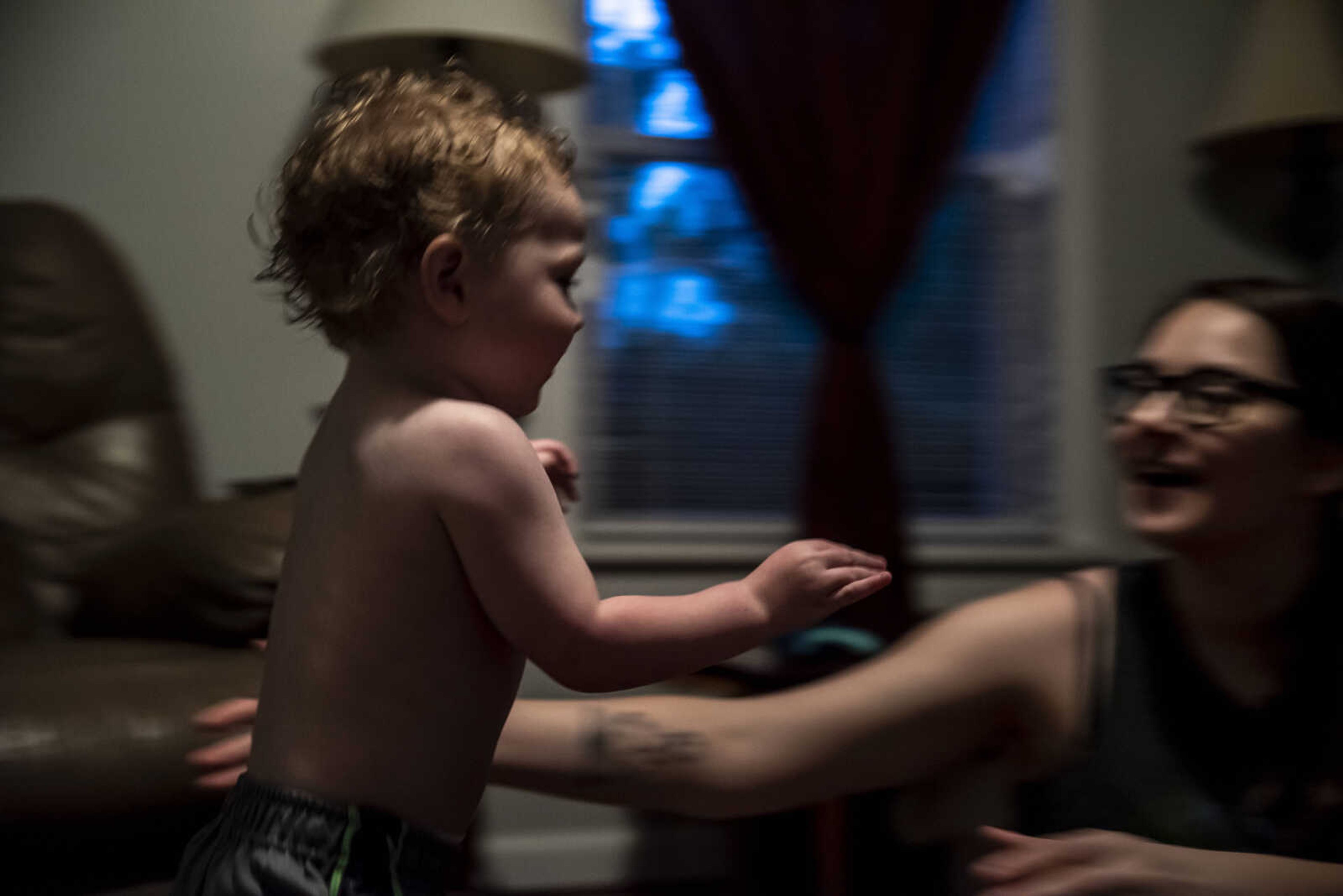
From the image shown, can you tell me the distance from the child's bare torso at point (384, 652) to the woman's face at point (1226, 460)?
2.63 feet

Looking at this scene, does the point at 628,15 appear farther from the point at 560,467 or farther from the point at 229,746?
the point at 229,746

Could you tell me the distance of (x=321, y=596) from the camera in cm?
76

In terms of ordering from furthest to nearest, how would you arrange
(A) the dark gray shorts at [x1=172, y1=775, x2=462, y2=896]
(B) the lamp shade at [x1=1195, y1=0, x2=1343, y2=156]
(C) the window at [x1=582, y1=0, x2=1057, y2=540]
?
(C) the window at [x1=582, y1=0, x2=1057, y2=540], (B) the lamp shade at [x1=1195, y1=0, x2=1343, y2=156], (A) the dark gray shorts at [x1=172, y1=775, x2=462, y2=896]

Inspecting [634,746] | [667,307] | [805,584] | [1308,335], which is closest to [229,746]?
[634,746]

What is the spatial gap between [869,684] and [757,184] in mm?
1602

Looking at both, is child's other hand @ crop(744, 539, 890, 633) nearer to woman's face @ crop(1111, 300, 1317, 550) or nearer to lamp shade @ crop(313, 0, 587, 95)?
woman's face @ crop(1111, 300, 1317, 550)

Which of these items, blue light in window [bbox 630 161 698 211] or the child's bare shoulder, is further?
blue light in window [bbox 630 161 698 211]

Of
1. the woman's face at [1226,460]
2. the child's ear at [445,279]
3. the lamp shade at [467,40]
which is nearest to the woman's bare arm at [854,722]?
the woman's face at [1226,460]

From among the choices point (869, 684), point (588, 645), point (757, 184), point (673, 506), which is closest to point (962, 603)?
point (673, 506)

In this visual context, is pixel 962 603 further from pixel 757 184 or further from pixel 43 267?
pixel 43 267

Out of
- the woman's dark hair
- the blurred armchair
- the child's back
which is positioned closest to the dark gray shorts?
the child's back

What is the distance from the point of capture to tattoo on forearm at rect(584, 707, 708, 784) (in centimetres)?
118

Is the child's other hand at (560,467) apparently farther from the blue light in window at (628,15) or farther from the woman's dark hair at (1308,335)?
the blue light in window at (628,15)

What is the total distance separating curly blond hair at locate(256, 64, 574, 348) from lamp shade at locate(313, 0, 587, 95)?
121cm
